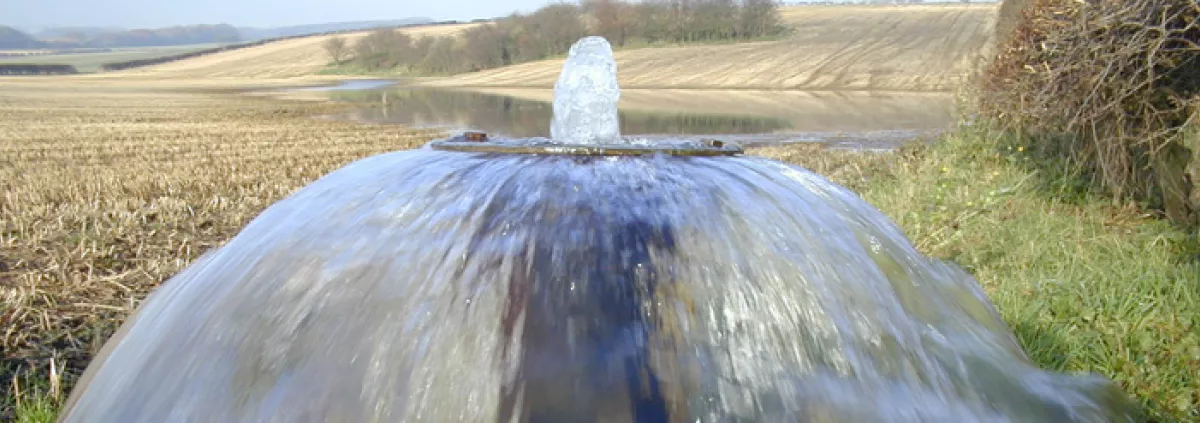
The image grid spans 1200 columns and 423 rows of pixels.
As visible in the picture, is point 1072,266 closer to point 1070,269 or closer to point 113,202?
point 1070,269

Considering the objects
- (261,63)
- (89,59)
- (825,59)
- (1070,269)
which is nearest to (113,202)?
(1070,269)

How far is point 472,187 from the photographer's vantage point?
8.31 feet

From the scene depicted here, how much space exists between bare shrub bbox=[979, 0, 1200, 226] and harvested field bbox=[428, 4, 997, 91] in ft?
121

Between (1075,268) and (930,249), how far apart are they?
3.14ft

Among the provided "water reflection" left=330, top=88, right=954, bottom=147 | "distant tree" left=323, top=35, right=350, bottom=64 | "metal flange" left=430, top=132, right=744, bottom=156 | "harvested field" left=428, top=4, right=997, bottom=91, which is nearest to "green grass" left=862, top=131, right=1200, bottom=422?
"metal flange" left=430, top=132, right=744, bottom=156

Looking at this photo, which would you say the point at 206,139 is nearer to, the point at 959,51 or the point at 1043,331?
the point at 1043,331

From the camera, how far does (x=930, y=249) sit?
212 inches

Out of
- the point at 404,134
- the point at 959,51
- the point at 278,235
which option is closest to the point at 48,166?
the point at 404,134

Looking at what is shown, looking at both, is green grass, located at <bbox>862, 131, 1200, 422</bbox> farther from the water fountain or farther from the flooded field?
the flooded field

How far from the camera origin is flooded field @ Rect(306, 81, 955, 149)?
2244 centimetres

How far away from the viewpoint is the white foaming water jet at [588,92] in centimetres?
357

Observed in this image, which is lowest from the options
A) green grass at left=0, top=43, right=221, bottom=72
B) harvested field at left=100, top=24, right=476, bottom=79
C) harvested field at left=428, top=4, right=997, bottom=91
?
green grass at left=0, top=43, right=221, bottom=72

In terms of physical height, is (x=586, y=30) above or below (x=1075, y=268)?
below

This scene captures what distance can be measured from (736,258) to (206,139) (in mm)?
18132
